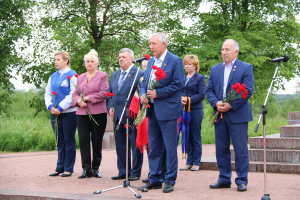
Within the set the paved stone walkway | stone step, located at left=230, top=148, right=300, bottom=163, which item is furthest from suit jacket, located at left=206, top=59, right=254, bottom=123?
stone step, located at left=230, top=148, right=300, bottom=163

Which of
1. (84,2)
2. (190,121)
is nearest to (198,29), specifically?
(84,2)

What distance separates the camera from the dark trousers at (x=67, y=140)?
6.68 m

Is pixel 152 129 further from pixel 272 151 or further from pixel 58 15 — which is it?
pixel 58 15

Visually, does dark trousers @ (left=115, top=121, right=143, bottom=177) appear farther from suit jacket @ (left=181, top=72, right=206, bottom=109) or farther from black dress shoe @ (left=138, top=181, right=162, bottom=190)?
suit jacket @ (left=181, top=72, right=206, bottom=109)

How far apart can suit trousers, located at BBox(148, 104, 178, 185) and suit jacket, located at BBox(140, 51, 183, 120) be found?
12 cm

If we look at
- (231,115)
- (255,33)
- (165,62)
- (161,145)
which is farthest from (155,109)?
(255,33)

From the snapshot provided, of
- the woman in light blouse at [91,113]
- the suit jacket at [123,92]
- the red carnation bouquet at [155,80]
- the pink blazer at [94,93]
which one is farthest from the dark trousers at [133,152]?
the red carnation bouquet at [155,80]

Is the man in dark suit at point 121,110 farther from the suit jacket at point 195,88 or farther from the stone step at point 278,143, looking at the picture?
the stone step at point 278,143

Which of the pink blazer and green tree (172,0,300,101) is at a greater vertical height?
green tree (172,0,300,101)

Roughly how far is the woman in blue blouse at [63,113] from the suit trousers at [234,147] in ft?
8.92

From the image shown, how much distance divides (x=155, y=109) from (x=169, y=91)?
0.35 metres

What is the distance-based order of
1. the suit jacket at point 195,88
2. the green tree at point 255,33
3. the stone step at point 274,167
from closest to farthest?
the stone step at point 274,167
the suit jacket at point 195,88
the green tree at point 255,33

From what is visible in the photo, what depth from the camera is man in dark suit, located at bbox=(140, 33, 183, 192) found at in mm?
5184

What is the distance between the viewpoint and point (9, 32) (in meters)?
15.8
